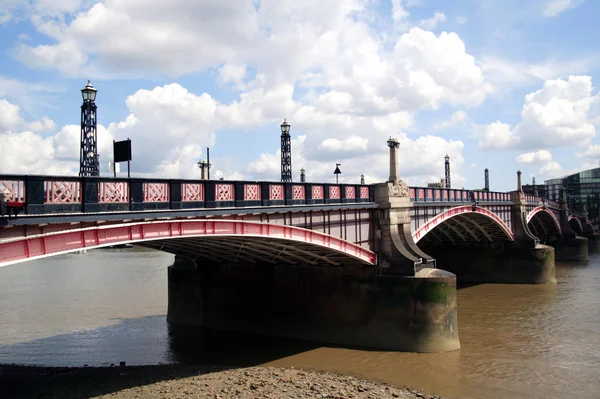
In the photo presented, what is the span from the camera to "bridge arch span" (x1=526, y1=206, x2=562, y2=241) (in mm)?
61769

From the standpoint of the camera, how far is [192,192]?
14578 millimetres

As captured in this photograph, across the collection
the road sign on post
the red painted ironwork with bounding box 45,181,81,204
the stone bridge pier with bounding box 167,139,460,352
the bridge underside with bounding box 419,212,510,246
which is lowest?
the stone bridge pier with bounding box 167,139,460,352

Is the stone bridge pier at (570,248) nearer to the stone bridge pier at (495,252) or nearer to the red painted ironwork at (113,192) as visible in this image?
the stone bridge pier at (495,252)

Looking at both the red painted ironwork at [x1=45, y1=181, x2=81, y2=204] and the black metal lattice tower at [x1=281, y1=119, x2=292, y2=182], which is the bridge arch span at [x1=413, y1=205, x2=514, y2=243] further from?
the red painted ironwork at [x1=45, y1=181, x2=81, y2=204]

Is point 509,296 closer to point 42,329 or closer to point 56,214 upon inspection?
point 42,329

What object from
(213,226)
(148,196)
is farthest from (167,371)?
(148,196)

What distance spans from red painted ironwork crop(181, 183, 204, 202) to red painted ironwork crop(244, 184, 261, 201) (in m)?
1.79

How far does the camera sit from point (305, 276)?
23.9 m

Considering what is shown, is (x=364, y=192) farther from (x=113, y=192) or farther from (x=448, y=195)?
(x=113, y=192)

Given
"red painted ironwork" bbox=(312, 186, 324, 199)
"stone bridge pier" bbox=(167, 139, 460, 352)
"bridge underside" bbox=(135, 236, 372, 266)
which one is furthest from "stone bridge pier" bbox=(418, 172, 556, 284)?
"red painted ironwork" bbox=(312, 186, 324, 199)

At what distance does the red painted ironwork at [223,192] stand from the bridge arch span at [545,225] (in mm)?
53121

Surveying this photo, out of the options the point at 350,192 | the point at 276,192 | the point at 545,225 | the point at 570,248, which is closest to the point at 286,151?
the point at 350,192

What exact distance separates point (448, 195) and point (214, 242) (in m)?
18.6

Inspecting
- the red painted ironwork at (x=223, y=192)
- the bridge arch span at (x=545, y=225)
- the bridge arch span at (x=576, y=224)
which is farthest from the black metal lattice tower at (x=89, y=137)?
the bridge arch span at (x=576, y=224)
